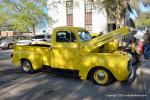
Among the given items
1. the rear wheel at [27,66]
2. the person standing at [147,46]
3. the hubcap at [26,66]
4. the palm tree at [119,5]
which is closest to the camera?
the rear wheel at [27,66]

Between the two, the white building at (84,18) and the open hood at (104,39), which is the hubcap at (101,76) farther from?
the white building at (84,18)

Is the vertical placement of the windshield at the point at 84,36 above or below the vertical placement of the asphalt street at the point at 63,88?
above

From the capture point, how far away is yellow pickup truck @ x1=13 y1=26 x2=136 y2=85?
349 inches

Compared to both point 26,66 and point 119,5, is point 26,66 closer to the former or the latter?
point 26,66

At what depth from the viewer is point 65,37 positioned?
10.2 meters

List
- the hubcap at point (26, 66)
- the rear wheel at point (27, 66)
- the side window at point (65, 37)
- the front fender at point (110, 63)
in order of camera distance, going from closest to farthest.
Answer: the front fender at point (110, 63), the side window at point (65, 37), the rear wheel at point (27, 66), the hubcap at point (26, 66)

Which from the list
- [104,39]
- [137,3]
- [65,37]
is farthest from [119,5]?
[104,39]

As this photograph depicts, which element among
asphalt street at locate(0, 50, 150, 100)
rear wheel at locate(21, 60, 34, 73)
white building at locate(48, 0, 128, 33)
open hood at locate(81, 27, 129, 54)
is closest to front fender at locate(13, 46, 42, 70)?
rear wheel at locate(21, 60, 34, 73)

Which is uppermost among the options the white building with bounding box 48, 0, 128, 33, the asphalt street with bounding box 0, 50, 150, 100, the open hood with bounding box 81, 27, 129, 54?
the white building with bounding box 48, 0, 128, 33

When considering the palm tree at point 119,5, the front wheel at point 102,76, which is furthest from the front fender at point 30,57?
the palm tree at point 119,5

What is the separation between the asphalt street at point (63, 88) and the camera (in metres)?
7.89

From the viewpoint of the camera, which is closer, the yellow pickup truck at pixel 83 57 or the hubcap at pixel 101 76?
the yellow pickup truck at pixel 83 57

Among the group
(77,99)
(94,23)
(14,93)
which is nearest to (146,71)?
(77,99)

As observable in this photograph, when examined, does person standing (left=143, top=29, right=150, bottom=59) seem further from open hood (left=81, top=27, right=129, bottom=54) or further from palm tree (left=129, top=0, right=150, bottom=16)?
palm tree (left=129, top=0, right=150, bottom=16)
